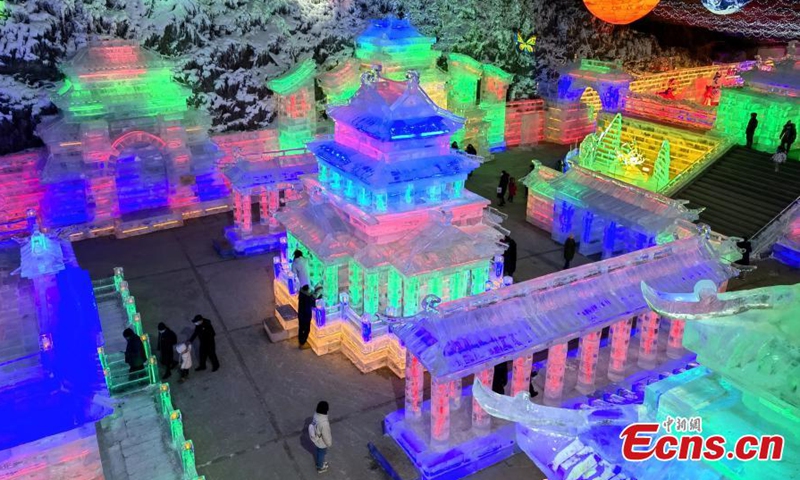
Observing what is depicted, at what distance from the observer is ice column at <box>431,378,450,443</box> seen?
973 centimetres

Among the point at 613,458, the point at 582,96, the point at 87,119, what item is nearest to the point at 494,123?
the point at 582,96

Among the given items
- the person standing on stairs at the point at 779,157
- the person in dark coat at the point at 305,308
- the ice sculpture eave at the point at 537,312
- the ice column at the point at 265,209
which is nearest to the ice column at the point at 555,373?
the ice sculpture eave at the point at 537,312

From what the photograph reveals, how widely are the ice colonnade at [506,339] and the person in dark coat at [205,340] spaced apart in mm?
4291

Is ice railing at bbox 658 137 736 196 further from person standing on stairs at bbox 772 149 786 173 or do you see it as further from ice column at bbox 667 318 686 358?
ice column at bbox 667 318 686 358

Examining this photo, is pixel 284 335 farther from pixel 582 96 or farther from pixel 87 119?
pixel 582 96

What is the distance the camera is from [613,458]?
233 inches

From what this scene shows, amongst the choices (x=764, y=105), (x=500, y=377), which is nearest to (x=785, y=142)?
(x=764, y=105)

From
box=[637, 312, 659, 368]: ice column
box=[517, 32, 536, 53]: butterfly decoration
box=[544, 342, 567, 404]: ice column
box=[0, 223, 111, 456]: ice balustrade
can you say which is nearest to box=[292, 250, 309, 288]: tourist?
box=[0, 223, 111, 456]: ice balustrade

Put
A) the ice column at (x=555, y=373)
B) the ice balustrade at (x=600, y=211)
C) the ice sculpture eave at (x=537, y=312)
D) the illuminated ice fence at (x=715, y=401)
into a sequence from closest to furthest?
the illuminated ice fence at (x=715, y=401) → the ice sculpture eave at (x=537, y=312) → the ice column at (x=555, y=373) → the ice balustrade at (x=600, y=211)

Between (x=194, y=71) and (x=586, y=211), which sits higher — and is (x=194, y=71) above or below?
above

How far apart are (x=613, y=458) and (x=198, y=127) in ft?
63.3

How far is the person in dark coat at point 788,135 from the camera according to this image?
65.3ft

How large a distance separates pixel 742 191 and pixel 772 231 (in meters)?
1.96

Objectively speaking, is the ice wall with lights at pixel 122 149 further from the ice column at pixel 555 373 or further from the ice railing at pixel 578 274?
the ice column at pixel 555 373
